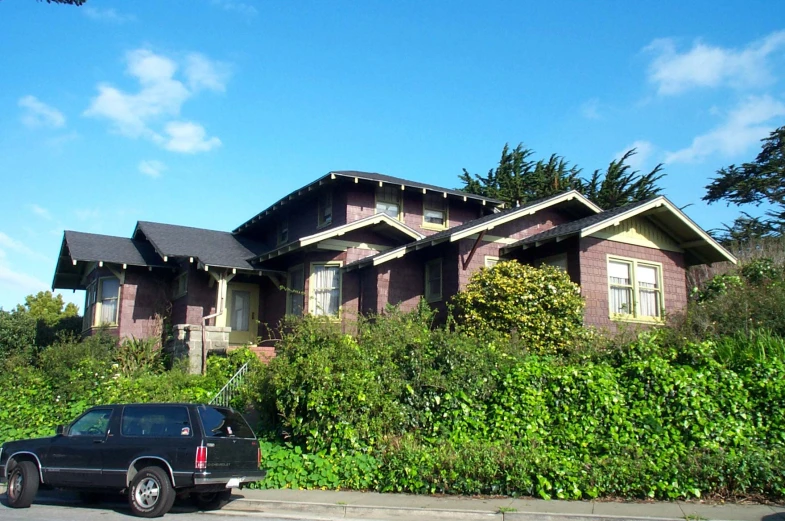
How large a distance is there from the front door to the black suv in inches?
534

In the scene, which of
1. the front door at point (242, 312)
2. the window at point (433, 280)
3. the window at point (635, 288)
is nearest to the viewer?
the window at point (635, 288)

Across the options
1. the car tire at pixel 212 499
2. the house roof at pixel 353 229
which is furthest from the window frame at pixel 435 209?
the car tire at pixel 212 499

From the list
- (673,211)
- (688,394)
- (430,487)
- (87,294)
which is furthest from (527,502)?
(87,294)

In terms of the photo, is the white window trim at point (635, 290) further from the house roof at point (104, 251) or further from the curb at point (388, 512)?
A: the house roof at point (104, 251)

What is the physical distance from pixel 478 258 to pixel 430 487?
10046 millimetres

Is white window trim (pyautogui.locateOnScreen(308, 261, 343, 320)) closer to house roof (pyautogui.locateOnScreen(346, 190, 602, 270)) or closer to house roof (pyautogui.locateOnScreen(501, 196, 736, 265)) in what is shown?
house roof (pyautogui.locateOnScreen(346, 190, 602, 270))

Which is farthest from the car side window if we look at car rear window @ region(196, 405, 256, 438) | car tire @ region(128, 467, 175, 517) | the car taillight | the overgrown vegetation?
the overgrown vegetation

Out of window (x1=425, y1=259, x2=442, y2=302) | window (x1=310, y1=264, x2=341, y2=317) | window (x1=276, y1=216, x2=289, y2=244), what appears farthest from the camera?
window (x1=276, y1=216, x2=289, y2=244)

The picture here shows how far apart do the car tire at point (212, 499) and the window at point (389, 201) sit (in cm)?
1384

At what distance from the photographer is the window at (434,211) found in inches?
950

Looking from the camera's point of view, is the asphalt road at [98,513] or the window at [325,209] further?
the window at [325,209]

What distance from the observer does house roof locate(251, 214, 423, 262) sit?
19.9 meters

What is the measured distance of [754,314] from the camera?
14.5 meters

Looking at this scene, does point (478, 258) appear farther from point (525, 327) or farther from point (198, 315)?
point (198, 315)
